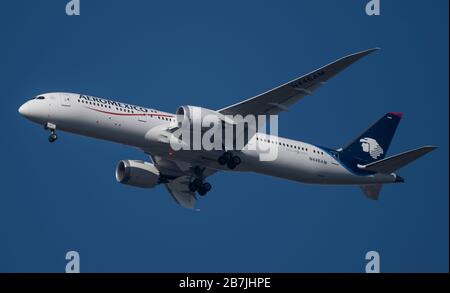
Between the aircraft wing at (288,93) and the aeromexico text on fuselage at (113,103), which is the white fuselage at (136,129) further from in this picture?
the aircraft wing at (288,93)

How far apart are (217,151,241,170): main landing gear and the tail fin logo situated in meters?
9.46

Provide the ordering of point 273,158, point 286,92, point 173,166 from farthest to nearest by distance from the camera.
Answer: point 173,166 → point 273,158 → point 286,92

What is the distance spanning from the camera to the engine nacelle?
52844mm

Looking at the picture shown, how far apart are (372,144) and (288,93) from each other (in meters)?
10.7

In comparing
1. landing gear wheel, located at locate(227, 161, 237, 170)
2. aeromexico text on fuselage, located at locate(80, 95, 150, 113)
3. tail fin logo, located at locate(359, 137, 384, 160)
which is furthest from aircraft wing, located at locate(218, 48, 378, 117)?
tail fin logo, located at locate(359, 137, 384, 160)

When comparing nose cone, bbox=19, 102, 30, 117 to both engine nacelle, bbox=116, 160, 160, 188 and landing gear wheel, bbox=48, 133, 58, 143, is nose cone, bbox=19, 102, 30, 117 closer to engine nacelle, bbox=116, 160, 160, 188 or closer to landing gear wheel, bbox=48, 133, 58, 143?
landing gear wheel, bbox=48, 133, 58, 143

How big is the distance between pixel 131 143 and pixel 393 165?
15363 millimetres

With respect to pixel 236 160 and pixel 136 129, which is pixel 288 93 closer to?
pixel 236 160

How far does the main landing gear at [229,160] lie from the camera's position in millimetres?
49125

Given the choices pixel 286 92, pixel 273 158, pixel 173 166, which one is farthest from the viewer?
pixel 173 166

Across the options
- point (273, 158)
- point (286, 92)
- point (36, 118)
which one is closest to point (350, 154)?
point (273, 158)

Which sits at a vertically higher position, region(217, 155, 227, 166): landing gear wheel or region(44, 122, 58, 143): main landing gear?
region(44, 122, 58, 143): main landing gear

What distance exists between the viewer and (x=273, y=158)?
164ft

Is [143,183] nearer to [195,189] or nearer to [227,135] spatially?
[195,189]
